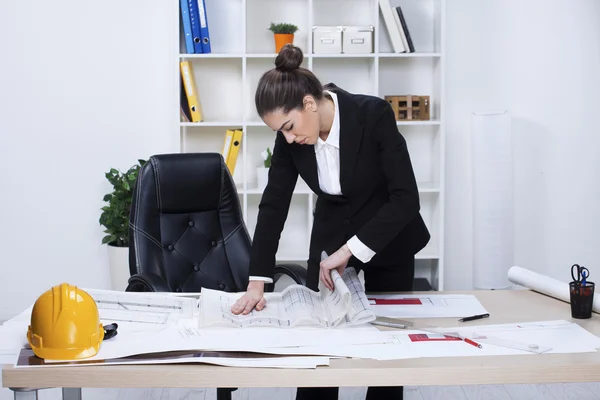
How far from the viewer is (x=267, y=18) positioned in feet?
13.9

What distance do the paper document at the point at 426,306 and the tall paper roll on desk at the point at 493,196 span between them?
82.9 inches

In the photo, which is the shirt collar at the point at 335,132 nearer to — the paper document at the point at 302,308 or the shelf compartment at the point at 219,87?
the paper document at the point at 302,308

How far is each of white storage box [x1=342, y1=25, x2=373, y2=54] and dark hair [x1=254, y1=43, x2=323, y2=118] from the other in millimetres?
2061

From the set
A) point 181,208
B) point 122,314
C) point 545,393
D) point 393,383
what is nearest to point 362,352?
point 393,383

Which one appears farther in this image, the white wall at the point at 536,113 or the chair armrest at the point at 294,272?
the white wall at the point at 536,113

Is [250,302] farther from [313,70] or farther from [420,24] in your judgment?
[420,24]

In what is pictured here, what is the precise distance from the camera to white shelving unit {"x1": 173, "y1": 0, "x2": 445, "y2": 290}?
419 centimetres

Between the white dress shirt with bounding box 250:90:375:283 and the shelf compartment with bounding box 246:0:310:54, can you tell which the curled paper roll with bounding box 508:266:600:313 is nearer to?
the white dress shirt with bounding box 250:90:375:283

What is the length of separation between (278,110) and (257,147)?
92.5 inches

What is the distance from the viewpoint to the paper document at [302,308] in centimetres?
177

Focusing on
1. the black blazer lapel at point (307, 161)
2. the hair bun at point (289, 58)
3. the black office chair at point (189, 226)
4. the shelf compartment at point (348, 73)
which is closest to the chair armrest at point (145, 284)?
the black office chair at point (189, 226)

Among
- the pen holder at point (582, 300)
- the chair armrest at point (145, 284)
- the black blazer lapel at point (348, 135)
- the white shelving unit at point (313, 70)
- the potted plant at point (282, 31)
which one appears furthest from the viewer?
the white shelving unit at point (313, 70)

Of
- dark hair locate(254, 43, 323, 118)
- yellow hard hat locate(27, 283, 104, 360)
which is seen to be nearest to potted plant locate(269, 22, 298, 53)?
dark hair locate(254, 43, 323, 118)

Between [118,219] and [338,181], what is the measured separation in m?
2.08
